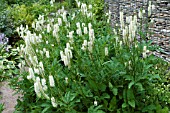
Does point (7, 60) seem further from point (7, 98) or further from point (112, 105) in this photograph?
point (112, 105)

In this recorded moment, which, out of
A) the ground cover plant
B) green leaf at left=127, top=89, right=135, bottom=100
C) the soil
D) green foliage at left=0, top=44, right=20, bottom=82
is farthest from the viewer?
green foliage at left=0, top=44, right=20, bottom=82

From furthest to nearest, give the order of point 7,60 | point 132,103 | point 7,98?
point 7,60, point 7,98, point 132,103

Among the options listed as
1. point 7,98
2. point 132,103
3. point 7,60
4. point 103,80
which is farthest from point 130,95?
point 7,60

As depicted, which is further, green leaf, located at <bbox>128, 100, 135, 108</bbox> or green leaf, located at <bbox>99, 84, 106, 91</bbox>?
green leaf, located at <bbox>99, 84, 106, 91</bbox>

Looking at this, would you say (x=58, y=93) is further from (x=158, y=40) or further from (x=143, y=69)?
(x=158, y=40)

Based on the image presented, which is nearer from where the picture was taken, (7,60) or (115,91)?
(115,91)

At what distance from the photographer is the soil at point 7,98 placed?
16.7 feet

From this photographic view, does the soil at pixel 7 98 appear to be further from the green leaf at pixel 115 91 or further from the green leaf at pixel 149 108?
the green leaf at pixel 149 108

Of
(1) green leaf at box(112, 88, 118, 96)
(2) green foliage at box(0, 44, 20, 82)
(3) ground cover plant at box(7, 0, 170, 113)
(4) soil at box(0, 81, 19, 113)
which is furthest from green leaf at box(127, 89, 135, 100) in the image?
(2) green foliage at box(0, 44, 20, 82)

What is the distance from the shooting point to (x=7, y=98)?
555 cm

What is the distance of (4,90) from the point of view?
5.94 metres

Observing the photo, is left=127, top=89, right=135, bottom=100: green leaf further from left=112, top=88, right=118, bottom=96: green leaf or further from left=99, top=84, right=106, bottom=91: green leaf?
left=99, top=84, right=106, bottom=91: green leaf

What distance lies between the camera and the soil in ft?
16.7

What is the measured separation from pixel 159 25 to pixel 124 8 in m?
1.35
